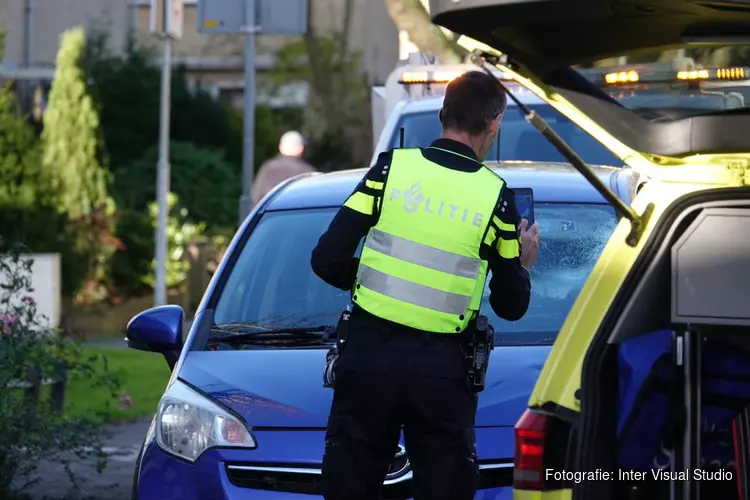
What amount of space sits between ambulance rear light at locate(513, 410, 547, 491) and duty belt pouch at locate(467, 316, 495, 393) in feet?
3.00

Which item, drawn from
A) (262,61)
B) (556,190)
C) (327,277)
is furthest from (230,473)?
(262,61)

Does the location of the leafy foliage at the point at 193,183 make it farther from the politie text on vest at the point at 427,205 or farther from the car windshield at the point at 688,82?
the politie text on vest at the point at 427,205

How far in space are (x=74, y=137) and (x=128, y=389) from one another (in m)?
9.64

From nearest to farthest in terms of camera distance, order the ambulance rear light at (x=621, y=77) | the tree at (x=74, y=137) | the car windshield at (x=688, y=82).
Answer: the car windshield at (x=688, y=82), the ambulance rear light at (x=621, y=77), the tree at (x=74, y=137)

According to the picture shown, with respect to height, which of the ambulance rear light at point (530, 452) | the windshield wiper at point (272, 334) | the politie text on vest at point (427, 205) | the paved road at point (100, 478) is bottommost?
the paved road at point (100, 478)

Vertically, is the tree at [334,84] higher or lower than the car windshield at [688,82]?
higher

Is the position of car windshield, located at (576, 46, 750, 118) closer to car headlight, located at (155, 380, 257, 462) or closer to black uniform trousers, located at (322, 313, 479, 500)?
black uniform trousers, located at (322, 313, 479, 500)

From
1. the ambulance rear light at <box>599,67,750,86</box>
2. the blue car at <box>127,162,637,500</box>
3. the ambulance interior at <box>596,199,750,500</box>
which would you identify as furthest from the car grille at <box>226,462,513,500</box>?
the ambulance interior at <box>596,199,750,500</box>

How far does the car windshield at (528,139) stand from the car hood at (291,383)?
278 centimetres

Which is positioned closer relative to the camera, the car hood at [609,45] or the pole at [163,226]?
the car hood at [609,45]

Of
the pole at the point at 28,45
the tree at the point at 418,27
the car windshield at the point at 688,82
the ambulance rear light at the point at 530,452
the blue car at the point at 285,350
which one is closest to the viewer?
the ambulance rear light at the point at 530,452

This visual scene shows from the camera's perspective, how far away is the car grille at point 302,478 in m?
5.00

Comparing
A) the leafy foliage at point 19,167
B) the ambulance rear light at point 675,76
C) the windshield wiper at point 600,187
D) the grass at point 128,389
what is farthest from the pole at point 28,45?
the windshield wiper at point 600,187

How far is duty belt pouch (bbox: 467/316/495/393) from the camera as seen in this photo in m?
4.49
